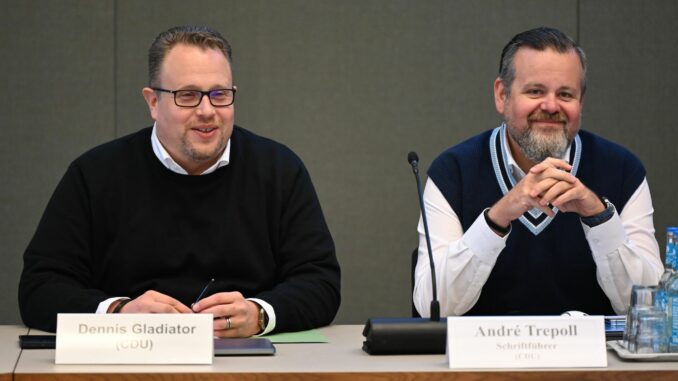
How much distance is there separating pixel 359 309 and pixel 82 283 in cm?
199

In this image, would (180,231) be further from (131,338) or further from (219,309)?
(131,338)

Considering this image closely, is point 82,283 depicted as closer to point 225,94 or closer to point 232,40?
point 225,94

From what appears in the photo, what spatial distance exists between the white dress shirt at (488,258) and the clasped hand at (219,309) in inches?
20.3

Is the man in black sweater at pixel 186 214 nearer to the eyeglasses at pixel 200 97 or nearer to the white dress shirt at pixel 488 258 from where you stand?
the eyeglasses at pixel 200 97

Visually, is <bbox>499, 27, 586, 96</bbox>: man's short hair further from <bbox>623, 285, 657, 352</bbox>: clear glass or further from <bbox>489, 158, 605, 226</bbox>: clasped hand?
<bbox>623, 285, 657, 352</bbox>: clear glass

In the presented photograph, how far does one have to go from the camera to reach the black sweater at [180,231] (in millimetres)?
2691

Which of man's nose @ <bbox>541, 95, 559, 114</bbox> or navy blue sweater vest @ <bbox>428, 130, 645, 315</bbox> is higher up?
man's nose @ <bbox>541, 95, 559, 114</bbox>

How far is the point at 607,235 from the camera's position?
2523 mm

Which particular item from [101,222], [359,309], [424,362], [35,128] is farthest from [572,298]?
[35,128]

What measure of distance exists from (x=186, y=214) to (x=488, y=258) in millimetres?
823

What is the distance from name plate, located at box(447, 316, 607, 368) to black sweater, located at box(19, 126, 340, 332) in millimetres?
748

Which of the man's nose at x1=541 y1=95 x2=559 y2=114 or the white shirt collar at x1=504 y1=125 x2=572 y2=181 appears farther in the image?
the white shirt collar at x1=504 y1=125 x2=572 y2=181

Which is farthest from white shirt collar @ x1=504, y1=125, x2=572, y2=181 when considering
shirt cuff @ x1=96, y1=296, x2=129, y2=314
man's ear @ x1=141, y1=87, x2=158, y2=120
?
shirt cuff @ x1=96, y1=296, x2=129, y2=314

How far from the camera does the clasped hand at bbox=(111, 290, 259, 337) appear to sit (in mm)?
2275
